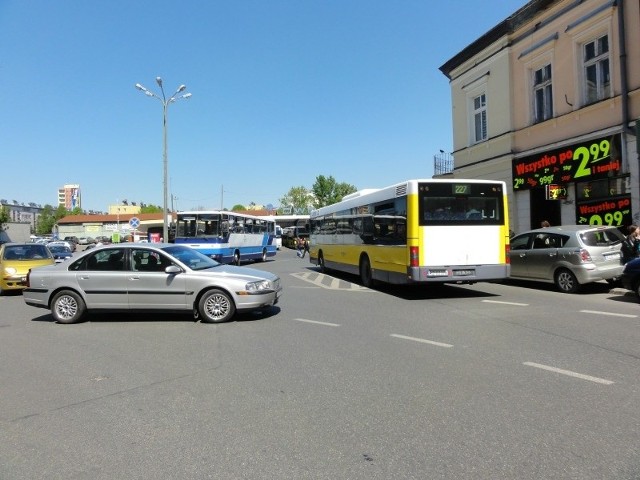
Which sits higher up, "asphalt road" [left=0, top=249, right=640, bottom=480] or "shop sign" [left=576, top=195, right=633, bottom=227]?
"shop sign" [left=576, top=195, right=633, bottom=227]

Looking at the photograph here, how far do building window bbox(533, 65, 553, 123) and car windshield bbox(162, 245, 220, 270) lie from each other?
567 inches

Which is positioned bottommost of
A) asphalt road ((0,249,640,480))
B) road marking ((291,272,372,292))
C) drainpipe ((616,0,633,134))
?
asphalt road ((0,249,640,480))

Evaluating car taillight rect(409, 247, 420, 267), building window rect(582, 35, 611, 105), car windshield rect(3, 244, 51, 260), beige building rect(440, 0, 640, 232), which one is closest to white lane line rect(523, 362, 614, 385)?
car taillight rect(409, 247, 420, 267)

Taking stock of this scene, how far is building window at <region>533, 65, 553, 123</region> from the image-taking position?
18688 mm

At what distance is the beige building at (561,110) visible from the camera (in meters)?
15.2

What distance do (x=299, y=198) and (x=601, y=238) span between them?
10628 cm

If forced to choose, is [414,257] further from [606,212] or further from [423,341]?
[606,212]

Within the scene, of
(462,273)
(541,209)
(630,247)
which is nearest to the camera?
(462,273)

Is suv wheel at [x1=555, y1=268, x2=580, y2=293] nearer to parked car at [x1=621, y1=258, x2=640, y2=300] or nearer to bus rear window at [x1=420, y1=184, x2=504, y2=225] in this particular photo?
parked car at [x1=621, y1=258, x2=640, y2=300]

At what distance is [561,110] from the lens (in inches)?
699

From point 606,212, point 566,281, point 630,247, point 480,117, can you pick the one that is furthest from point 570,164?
point 566,281

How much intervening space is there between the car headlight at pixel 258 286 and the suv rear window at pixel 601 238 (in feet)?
24.6

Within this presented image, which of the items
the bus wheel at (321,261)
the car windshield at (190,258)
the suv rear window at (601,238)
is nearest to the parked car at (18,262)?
the car windshield at (190,258)

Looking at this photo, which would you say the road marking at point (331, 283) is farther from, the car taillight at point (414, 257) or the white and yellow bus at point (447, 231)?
the car taillight at point (414, 257)
